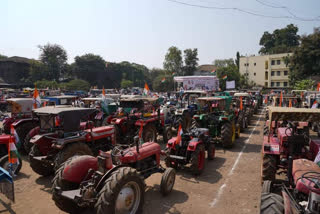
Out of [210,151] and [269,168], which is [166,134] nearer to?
[210,151]

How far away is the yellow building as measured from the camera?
4719cm

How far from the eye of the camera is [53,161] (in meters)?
5.78

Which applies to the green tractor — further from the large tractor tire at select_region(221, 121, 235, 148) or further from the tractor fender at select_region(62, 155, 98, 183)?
the tractor fender at select_region(62, 155, 98, 183)

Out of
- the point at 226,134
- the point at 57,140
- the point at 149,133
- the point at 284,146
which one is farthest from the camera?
the point at 149,133

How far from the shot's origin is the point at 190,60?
5016 centimetres

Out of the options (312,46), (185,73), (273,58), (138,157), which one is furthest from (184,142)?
(273,58)

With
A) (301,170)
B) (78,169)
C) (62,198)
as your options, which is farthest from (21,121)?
(301,170)

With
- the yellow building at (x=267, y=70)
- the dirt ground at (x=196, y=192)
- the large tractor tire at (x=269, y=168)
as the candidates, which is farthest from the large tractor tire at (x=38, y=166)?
the yellow building at (x=267, y=70)

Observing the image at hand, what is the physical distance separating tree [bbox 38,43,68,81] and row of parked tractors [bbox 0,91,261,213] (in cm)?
4382

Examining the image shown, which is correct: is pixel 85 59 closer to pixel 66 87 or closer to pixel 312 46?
pixel 66 87

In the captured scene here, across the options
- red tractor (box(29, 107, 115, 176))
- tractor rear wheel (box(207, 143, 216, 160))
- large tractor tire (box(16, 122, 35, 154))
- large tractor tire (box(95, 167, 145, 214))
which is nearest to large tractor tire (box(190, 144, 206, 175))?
tractor rear wheel (box(207, 143, 216, 160))

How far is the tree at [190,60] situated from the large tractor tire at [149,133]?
42641mm

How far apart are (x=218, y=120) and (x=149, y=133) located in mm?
2836

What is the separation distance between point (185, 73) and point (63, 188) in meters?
48.5
